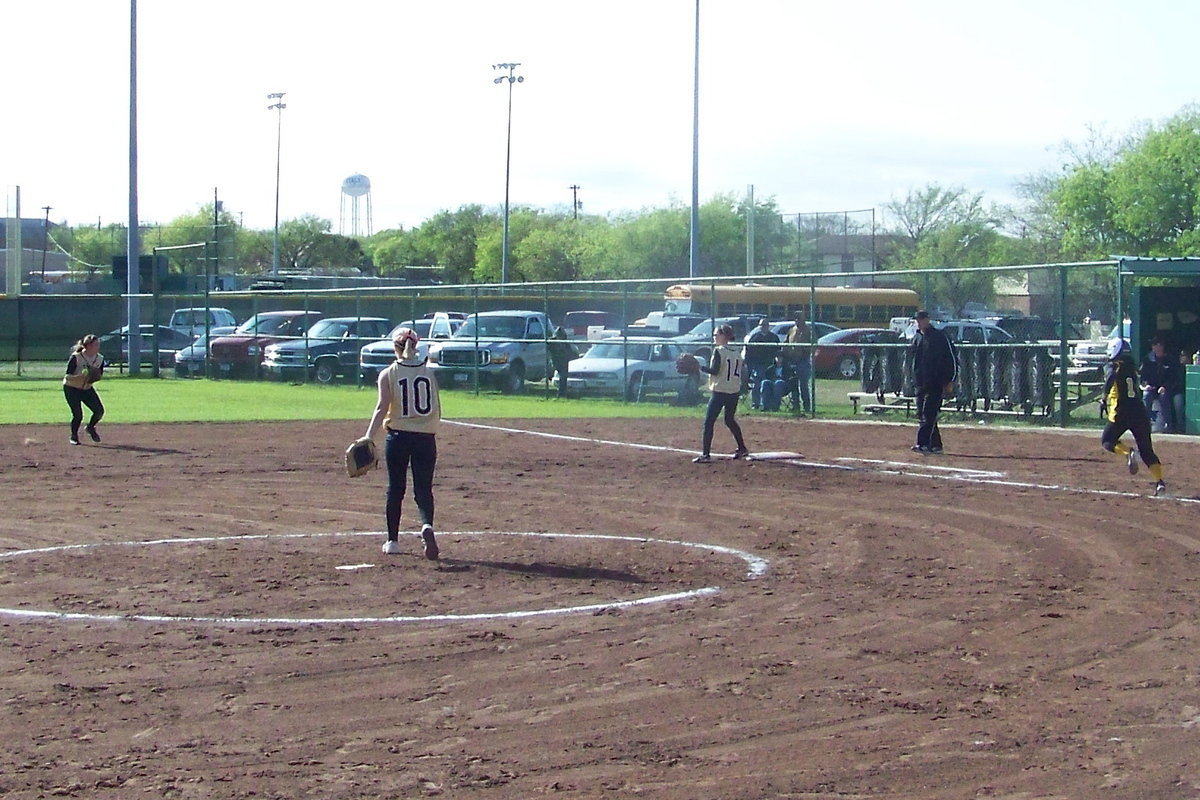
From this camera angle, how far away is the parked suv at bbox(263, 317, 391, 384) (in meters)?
40.2

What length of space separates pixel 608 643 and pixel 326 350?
108ft

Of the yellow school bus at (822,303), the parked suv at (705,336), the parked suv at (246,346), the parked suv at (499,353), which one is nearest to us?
the parked suv at (705,336)

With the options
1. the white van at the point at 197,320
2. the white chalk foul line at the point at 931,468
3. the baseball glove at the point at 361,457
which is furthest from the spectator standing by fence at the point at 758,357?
the white van at the point at 197,320

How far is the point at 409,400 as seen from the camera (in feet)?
37.4

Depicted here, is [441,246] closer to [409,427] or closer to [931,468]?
[931,468]

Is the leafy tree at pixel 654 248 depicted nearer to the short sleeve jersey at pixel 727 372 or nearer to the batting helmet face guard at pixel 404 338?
the short sleeve jersey at pixel 727 372

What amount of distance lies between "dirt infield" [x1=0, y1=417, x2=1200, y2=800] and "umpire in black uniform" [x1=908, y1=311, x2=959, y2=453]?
369 centimetres

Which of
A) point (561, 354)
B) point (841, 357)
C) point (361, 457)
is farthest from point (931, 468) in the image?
point (841, 357)

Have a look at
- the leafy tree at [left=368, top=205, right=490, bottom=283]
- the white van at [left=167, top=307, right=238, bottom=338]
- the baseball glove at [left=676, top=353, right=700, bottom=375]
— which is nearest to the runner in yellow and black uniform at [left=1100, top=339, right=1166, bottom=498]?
the baseball glove at [left=676, top=353, right=700, bottom=375]

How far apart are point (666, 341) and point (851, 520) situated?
17076 mm

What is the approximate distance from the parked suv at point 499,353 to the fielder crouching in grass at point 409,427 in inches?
896

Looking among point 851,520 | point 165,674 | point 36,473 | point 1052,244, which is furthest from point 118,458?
point 1052,244

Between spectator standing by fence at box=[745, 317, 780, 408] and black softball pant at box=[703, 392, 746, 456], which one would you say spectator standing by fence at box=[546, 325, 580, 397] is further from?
black softball pant at box=[703, 392, 746, 456]

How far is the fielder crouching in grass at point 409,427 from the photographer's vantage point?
11.4 m
